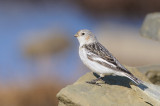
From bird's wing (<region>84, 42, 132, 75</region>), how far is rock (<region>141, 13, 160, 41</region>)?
225 cm

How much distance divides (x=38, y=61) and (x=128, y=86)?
473 centimetres

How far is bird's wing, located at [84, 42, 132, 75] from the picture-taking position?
6.30 meters

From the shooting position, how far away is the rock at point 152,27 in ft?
28.7

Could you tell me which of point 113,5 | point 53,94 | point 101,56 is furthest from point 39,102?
point 113,5

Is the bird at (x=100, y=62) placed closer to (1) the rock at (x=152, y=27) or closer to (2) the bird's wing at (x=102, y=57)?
(2) the bird's wing at (x=102, y=57)

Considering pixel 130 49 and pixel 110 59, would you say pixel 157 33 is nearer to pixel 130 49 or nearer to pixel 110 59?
pixel 110 59

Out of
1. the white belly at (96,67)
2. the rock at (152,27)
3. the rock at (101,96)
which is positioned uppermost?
the rock at (152,27)

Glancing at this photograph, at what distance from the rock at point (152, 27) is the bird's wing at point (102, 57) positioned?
2247 millimetres

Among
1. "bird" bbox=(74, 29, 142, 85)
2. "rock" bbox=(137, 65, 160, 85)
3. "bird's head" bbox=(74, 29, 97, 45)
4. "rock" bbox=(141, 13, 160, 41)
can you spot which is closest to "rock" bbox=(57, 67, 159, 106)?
"bird" bbox=(74, 29, 142, 85)

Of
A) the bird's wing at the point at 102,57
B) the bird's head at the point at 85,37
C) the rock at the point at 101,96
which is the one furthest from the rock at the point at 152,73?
the rock at the point at 101,96

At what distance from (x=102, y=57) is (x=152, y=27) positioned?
260 cm

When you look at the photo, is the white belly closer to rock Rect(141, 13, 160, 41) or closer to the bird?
the bird

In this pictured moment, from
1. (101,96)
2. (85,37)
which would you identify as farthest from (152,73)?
(101,96)

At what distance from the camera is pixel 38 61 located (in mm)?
10898
